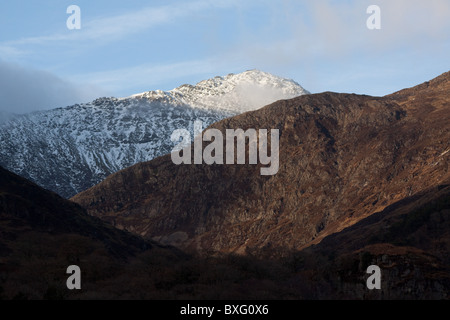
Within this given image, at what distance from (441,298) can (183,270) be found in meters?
46.5

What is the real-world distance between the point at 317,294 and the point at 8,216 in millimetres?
121490

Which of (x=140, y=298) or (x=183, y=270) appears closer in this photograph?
(x=140, y=298)

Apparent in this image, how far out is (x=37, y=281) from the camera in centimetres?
11188

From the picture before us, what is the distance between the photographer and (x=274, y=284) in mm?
113688

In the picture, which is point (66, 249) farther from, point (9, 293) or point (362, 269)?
point (362, 269)

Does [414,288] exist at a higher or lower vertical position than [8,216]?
lower

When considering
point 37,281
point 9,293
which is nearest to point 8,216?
point 37,281

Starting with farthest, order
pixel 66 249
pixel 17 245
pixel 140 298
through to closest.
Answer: pixel 17 245 < pixel 66 249 < pixel 140 298

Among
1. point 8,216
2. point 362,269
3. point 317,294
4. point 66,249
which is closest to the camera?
point 317,294
